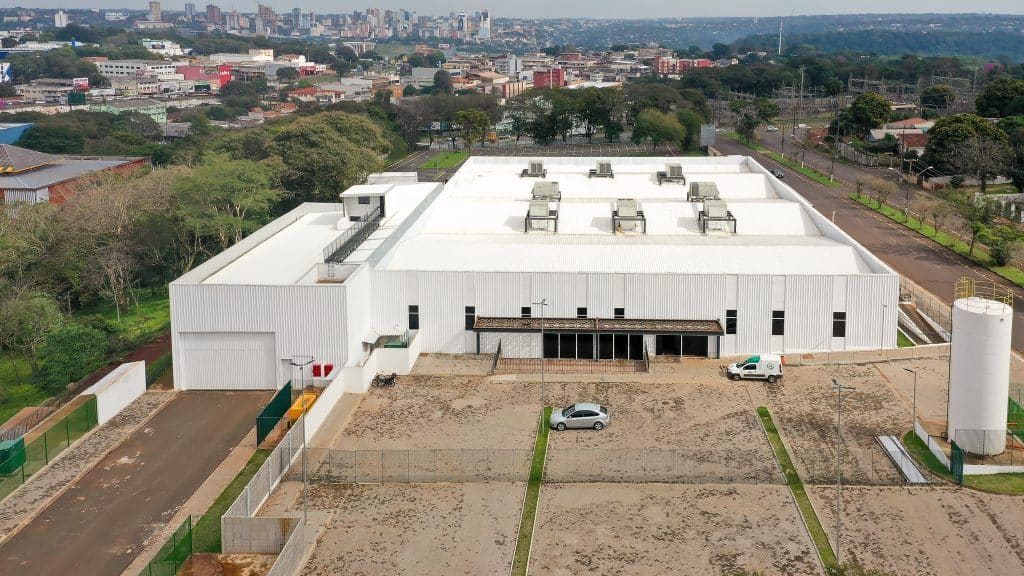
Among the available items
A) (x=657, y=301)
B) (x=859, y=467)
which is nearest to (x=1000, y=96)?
(x=657, y=301)

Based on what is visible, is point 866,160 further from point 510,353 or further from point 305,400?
A: point 305,400

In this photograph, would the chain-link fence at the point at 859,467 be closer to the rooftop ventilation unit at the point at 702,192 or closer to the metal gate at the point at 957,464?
the metal gate at the point at 957,464

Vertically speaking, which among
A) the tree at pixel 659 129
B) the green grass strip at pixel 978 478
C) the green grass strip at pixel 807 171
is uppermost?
the tree at pixel 659 129

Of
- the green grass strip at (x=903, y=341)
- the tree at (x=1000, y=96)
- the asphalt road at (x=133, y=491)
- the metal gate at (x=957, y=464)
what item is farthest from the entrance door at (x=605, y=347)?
the tree at (x=1000, y=96)

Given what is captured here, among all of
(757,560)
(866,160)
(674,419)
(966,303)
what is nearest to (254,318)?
(674,419)

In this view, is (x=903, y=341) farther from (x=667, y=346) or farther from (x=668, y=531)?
(x=668, y=531)

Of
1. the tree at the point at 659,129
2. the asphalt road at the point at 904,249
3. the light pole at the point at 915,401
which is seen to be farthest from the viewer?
the tree at the point at 659,129

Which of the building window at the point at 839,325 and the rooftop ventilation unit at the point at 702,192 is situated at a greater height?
the rooftop ventilation unit at the point at 702,192

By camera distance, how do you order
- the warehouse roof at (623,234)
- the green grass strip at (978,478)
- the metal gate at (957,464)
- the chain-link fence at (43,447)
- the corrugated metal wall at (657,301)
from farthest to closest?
the warehouse roof at (623,234) < the corrugated metal wall at (657,301) < the chain-link fence at (43,447) < the metal gate at (957,464) < the green grass strip at (978,478)
